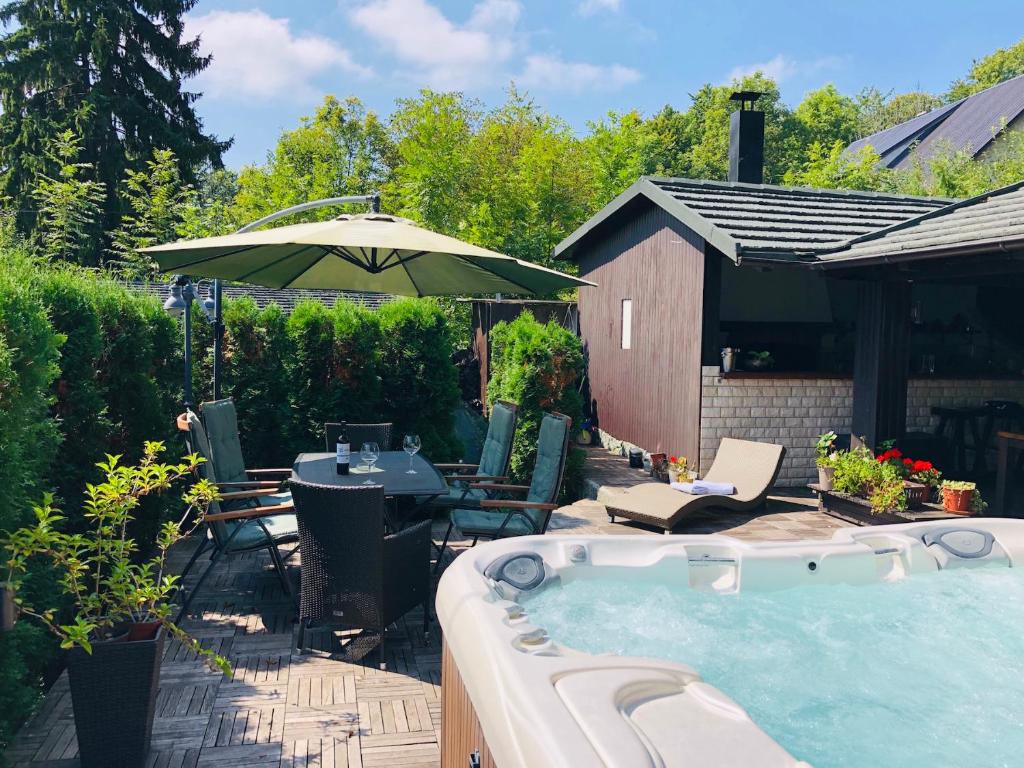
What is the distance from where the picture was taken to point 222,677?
3.91 meters

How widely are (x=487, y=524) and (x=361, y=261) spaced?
2.38m

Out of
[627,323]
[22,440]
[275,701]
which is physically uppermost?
[627,323]

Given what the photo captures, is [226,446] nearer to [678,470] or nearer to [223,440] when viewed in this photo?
[223,440]

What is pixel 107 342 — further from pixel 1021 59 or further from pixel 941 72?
pixel 941 72

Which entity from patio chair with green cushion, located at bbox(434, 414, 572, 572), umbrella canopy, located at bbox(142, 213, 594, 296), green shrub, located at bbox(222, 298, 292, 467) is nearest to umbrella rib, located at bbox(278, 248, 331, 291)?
umbrella canopy, located at bbox(142, 213, 594, 296)

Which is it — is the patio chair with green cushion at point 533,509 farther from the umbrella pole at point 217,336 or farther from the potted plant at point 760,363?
the potted plant at point 760,363

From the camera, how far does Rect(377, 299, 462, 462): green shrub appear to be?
26.1 feet

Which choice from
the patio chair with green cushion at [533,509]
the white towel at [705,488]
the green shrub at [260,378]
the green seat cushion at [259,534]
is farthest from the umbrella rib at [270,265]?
the white towel at [705,488]

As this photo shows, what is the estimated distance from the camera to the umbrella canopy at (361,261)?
15.0 feet

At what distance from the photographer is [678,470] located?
8234 millimetres

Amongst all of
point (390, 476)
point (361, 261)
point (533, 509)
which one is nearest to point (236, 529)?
point (390, 476)

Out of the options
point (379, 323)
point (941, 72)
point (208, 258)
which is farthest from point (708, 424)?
point (941, 72)

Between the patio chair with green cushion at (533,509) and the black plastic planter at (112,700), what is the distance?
2.32 m

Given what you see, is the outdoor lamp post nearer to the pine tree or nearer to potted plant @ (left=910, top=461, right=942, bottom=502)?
potted plant @ (left=910, top=461, right=942, bottom=502)
